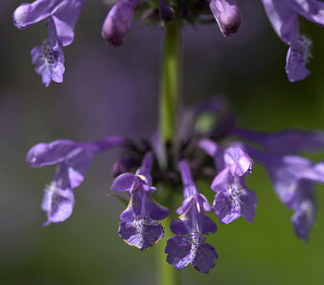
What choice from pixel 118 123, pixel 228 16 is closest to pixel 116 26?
pixel 228 16

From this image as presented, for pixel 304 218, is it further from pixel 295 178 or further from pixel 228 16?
pixel 228 16

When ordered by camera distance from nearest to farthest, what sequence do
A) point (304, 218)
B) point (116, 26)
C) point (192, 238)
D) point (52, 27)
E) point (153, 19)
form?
point (192, 238) < point (116, 26) < point (52, 27) < point (153, 19) < point (304, 218)

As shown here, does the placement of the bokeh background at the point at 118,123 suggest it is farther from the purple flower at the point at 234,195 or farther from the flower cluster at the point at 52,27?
the flower cluster at the point at 52,27

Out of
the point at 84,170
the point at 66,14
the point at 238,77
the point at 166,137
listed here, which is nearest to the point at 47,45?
the point at 66,14

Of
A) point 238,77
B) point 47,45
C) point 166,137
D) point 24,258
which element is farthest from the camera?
point 238,77

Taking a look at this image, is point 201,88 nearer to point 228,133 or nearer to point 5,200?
point 5,200

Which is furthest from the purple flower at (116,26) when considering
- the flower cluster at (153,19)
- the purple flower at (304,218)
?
the purple flower at (304,218)
